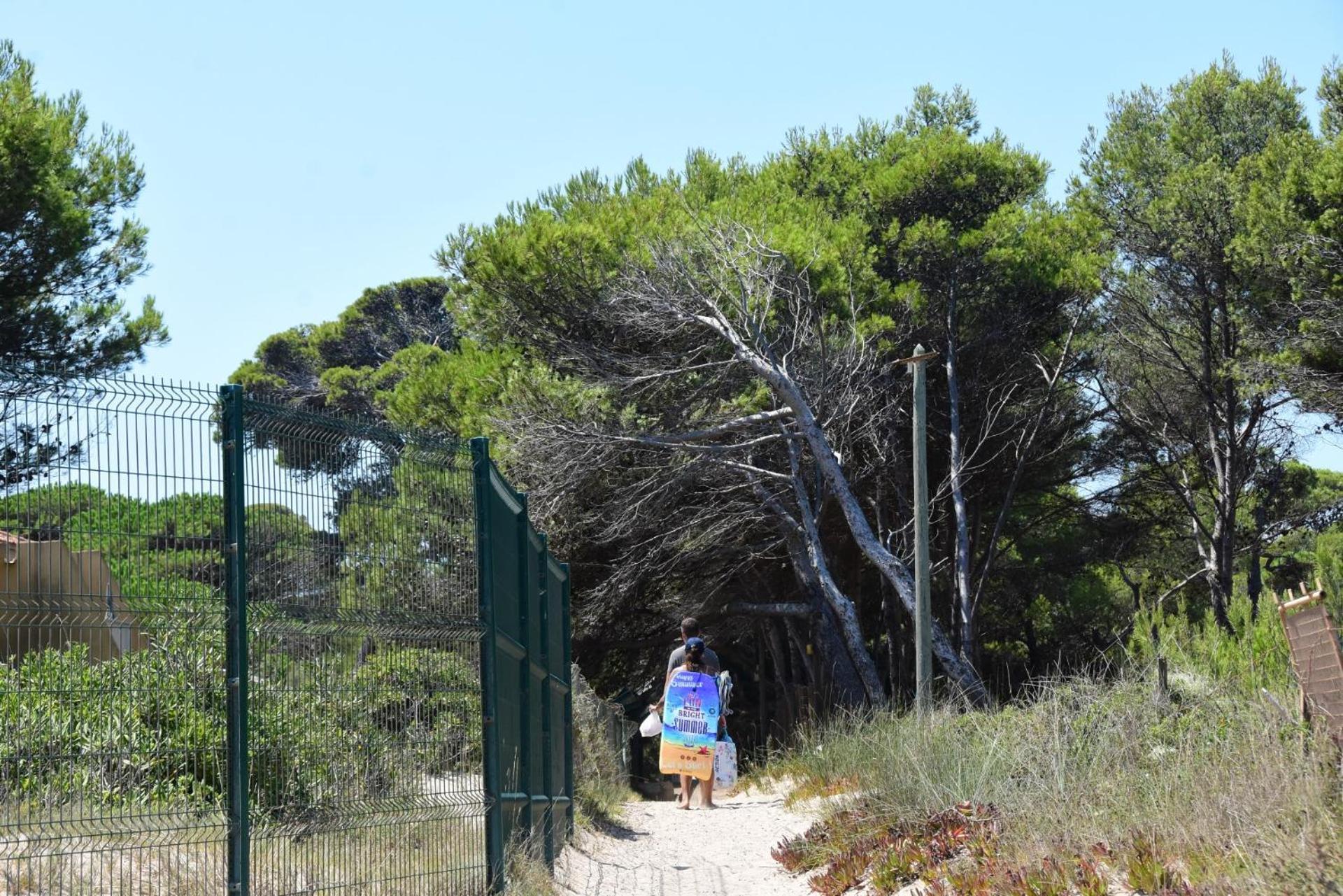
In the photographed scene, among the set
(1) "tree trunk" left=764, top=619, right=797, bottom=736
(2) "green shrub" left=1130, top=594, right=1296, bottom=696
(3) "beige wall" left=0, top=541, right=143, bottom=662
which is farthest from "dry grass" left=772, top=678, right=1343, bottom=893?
(1) "tree trunk" left=764, top=619, right=797, bottom=736

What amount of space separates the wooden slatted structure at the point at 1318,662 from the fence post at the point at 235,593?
4.85 m

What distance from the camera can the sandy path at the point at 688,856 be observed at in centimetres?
861

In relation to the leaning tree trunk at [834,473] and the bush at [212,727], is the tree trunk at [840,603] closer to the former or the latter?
the leaning tree trunk at [834,473]

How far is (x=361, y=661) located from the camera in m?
6.22

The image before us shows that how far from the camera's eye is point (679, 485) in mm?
22031

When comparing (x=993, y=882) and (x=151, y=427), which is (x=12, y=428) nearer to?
(x=151, y=427)

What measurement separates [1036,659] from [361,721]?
26075mm

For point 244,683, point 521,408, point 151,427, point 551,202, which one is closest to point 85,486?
point 151,427

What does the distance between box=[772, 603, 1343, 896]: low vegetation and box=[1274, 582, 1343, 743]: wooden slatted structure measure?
5.9 inches

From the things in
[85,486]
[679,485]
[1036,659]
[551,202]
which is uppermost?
[551,202]

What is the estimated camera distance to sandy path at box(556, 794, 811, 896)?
28.2ft

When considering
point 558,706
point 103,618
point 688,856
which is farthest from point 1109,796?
point 103,618

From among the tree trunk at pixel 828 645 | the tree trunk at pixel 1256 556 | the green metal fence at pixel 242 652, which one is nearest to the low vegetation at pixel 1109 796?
the green metal fence at pixel 242 652

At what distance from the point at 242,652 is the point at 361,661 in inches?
32.7
